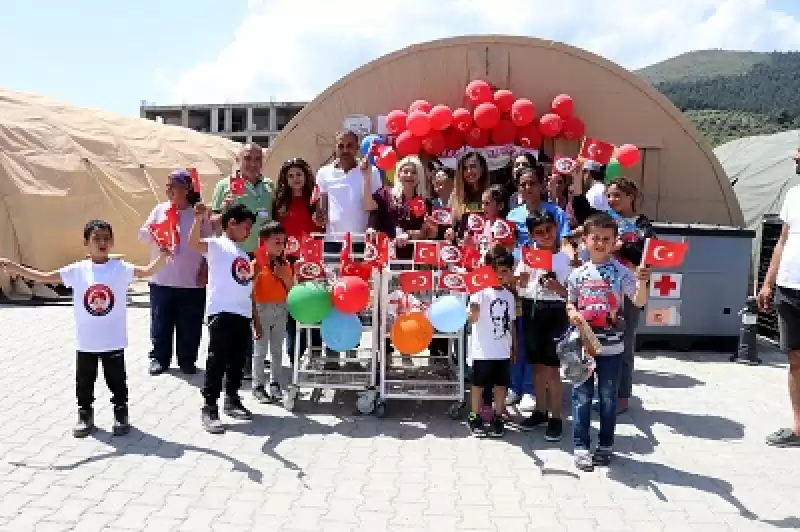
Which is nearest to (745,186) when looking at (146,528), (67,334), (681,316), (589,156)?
(681,316)

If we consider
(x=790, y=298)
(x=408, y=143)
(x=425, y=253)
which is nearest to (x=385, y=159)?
(x=425, y=253)

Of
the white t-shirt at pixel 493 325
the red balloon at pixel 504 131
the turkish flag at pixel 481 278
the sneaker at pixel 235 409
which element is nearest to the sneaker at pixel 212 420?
the sneaker at pixel 235 409

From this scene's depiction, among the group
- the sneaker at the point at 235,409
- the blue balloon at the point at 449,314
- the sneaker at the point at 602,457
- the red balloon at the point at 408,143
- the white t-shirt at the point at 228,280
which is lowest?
the sneaker at the point at 602,457

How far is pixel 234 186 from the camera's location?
5.62 metres

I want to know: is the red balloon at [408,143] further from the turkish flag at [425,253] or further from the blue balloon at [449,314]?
the blue balloon at [449,314]

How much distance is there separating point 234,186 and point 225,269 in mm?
1058

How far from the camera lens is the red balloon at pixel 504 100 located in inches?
325

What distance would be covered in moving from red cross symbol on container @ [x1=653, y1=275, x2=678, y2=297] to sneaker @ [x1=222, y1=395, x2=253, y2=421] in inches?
181

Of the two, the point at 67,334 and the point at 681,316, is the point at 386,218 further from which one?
the point at 67,334

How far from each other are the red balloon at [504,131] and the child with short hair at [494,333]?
3.88 meters

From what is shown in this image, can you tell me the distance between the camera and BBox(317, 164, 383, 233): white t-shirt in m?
5.63

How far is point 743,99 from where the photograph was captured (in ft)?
192

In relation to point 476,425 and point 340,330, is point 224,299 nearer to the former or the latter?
point 340,330

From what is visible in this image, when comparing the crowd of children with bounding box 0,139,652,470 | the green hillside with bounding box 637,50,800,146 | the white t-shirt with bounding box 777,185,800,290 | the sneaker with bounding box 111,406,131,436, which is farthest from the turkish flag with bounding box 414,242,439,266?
the green hillside with bounding box 637,50,800,146
